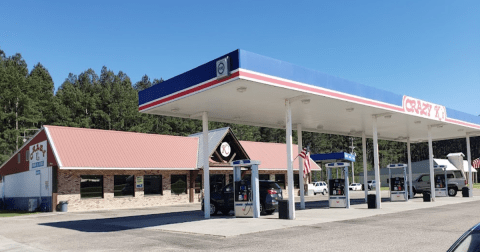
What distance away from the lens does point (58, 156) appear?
26797 mm

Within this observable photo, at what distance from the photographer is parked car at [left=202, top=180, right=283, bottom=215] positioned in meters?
18.7

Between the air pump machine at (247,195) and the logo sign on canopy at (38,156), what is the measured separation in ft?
53.1

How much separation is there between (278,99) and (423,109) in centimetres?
1022

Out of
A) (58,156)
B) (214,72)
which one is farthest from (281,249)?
(58,156)

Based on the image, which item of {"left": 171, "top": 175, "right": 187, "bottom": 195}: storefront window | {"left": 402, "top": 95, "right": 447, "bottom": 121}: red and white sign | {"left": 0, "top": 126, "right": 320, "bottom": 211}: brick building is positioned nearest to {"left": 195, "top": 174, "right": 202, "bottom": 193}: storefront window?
{"left": 0, "top": 126, "right": 320, "bottom": 211}: brick building

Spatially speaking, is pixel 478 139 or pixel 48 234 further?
pixel 478 139

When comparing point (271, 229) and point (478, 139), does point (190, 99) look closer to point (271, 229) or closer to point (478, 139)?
point (271, 229)

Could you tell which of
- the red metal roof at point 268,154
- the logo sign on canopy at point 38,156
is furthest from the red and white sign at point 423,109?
the logo sign on canopy at point 38,156

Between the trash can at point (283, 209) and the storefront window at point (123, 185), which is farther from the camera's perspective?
the storefront window at point (123, 185)

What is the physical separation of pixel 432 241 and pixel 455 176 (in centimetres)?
2622

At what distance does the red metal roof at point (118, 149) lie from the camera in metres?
28.0

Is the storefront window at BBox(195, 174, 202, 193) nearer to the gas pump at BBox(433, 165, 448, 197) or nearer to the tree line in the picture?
the gas pump at BBox(433, 165, 448, 197)

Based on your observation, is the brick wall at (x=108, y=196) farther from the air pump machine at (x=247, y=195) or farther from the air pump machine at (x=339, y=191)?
the air pump machine at (x=339, y=191)

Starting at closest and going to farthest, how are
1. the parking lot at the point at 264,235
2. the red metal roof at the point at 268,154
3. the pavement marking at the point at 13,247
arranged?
the parking lot at the point at 264,235 → the pavement marking at the point at 13,247 → the red metal roof at the point at 268,154
